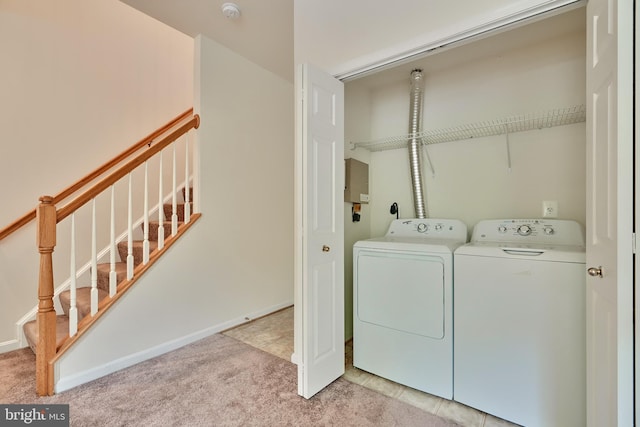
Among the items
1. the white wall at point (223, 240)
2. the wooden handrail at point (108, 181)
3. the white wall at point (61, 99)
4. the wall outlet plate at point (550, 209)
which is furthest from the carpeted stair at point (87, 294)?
the wall outlet plate at point (550, 209)

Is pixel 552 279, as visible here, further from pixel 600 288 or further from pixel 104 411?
pixel 104 411

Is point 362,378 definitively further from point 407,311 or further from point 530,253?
point 530,253

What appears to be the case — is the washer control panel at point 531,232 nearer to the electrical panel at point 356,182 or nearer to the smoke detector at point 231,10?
the electrical panel at point 356,182

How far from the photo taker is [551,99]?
1980mm

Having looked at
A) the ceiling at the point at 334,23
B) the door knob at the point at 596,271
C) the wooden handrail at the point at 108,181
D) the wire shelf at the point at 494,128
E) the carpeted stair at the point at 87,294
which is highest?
the ceiling at the point at 334,23

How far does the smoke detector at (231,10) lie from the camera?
7.22ft

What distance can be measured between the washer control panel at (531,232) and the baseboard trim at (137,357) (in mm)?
2296

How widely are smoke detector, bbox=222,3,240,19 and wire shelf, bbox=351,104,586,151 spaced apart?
1370 mm

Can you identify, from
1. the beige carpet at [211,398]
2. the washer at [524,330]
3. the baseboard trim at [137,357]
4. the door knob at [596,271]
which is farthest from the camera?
the baseboard trim at [137,357]

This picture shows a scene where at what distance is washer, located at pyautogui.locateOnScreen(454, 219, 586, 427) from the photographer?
138 centimetres

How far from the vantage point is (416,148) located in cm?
239

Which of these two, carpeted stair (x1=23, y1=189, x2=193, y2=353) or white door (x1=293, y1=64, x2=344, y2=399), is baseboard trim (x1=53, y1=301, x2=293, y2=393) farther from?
white door (x1=293, y1=64, x2=344, y2=399)

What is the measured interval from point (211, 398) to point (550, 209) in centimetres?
251

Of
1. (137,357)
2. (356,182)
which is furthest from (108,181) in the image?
(356,182)
